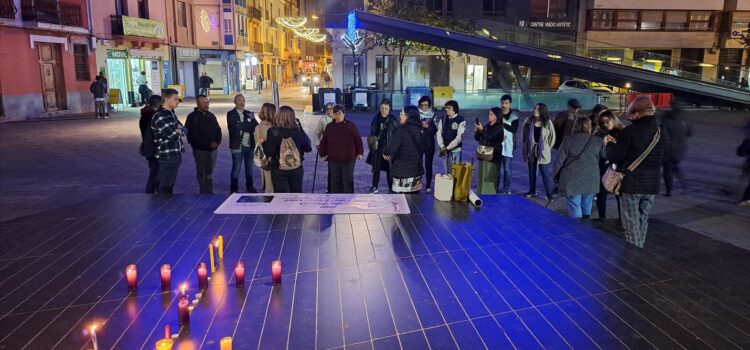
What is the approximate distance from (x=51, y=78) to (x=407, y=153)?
2323cm

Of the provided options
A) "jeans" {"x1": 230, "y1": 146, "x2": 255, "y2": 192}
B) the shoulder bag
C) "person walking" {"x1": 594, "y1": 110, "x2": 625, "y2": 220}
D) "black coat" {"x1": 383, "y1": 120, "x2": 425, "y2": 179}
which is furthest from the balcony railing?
the shoulder bag

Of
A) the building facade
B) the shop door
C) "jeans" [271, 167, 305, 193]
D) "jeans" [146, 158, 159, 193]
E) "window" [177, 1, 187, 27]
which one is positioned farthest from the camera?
"window" [177, 1, 187, 27]

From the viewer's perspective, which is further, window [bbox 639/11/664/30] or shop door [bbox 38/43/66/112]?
window [bbox 639/11/664/30]

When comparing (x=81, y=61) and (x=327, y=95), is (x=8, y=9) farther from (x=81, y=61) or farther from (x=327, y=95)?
(x=327, y=95)

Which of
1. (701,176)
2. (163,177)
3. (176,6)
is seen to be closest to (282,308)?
(163,177)

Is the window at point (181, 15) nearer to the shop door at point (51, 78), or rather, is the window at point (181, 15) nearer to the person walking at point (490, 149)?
the shop door at point (51, 78)

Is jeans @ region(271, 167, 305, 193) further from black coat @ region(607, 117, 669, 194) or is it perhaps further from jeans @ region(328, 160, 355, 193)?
black coat @ region(607, 117, 669, 194)

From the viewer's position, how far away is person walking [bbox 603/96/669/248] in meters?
5.25

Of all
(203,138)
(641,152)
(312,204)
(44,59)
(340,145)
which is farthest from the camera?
(44,59)

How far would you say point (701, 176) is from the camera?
11039 millimetres

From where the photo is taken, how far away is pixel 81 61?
A: 86.6 feet

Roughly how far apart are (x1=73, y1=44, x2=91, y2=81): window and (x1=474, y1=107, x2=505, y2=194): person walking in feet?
79.7

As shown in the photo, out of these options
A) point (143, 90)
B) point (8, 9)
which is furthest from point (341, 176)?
point (143, 90)

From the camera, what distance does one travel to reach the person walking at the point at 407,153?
752cm
